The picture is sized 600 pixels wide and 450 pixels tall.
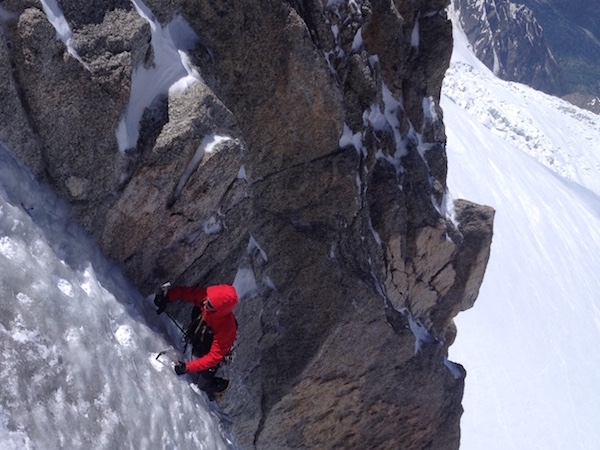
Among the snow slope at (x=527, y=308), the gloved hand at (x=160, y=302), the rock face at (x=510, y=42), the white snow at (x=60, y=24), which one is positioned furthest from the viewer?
the rock face at (x=510, y=42)

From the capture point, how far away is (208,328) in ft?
21.6

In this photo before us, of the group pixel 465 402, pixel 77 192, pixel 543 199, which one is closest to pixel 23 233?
pixel 77 192

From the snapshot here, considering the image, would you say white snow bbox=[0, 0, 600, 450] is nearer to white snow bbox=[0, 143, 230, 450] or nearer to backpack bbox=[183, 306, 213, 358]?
white snow bbox=[0, 143, 230, 450]

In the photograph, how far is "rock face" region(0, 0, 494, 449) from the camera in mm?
5891

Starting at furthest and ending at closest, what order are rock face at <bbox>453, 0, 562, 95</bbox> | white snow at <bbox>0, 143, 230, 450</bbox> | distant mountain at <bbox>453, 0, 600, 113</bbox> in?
distant mountain at <bbox>453, 0, 600, 113</bbox> → rock face at <bbox>453, 0, 562, 95</bbox> → white snow at <bbox>0, 143, 230, 450</bbox>

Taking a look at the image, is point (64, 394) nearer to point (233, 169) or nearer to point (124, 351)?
point (124, 351)

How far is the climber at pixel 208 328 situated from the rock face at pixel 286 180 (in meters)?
0.41

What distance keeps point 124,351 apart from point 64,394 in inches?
37.2

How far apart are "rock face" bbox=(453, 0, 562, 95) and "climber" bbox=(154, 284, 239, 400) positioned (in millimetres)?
113956

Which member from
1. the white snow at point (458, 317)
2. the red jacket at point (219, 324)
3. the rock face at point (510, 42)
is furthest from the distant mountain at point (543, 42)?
the red jacket at point (219, 324)

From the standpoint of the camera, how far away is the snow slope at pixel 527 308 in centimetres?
1930

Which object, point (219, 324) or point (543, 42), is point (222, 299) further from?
point (543, 42)

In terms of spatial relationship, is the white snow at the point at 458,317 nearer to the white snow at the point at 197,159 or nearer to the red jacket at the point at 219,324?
the red jacket at the point at 219,324

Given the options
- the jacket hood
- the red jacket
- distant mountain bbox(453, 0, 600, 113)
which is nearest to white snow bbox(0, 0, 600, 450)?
the red jacket
